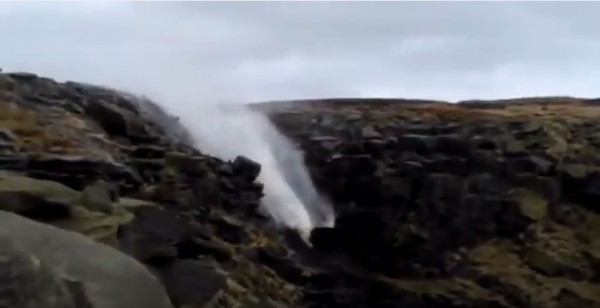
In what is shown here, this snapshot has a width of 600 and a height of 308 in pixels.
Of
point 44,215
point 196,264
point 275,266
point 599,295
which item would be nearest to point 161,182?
point 275,266

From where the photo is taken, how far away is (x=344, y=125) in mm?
87625

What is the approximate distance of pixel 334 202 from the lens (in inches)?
2995

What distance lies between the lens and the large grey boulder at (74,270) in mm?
23427

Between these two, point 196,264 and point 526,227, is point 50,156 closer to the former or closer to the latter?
point 196,264

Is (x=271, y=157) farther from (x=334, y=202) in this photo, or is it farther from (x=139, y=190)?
(x=139, y=190)

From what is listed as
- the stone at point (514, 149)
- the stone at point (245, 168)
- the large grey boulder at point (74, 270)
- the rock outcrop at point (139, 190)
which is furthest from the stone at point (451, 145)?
the large grey boulder at point (74, 270)

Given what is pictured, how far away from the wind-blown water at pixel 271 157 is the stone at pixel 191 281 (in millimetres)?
29837

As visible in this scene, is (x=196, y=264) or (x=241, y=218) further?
(x=241, y=218)

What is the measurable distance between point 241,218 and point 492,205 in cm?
2250

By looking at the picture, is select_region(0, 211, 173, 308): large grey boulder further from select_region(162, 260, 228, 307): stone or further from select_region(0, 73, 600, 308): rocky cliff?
select_region(162, 260, 228, 307): stone

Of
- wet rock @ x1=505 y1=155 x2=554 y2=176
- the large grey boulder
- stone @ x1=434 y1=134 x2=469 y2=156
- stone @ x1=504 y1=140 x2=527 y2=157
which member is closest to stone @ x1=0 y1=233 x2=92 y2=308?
the large grey boulder

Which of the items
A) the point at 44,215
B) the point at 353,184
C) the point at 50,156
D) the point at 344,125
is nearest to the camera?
the point at 44,215

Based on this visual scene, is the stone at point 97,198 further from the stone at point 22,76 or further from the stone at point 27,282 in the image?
the stone at point 22,76

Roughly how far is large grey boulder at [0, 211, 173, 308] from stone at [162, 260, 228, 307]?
7859 millimetres
